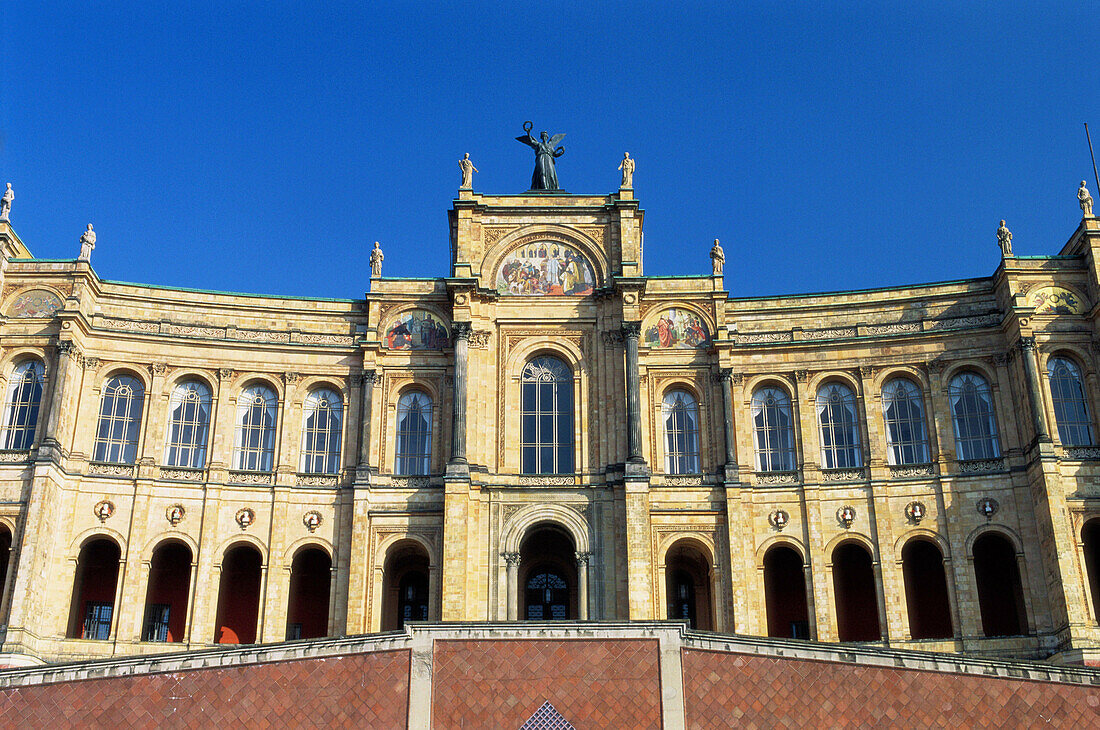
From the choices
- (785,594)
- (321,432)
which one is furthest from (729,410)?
Answer: (321,432)

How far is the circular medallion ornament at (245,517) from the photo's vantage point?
148 ft

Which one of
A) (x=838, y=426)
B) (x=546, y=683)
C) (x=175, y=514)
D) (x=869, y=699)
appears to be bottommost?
(x=869, y=699)

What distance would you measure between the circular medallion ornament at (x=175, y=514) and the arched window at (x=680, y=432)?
18.4m

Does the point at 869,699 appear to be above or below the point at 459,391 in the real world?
below

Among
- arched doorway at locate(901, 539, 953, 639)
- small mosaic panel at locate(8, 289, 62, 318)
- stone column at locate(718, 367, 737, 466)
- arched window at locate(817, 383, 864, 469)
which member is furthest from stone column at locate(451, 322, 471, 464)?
arched doorway at locate(901, 539, 953, 639)

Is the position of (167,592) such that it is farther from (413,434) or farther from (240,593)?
(413,434)

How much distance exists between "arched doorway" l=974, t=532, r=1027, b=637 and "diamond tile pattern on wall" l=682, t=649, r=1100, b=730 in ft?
43.7

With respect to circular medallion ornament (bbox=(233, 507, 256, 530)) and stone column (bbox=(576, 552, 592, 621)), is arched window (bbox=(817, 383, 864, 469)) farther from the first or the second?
circular medallion ornament (bbox=(233, 507, 256, 530))

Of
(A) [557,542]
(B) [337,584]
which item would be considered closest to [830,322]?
(A) [557,542]

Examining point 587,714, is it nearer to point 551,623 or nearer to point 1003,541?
point 551,623

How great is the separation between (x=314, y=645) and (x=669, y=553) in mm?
17572

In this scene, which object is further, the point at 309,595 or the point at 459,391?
the point at 309,595

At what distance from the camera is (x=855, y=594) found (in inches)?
1853

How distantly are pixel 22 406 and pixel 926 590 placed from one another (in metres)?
35.2
